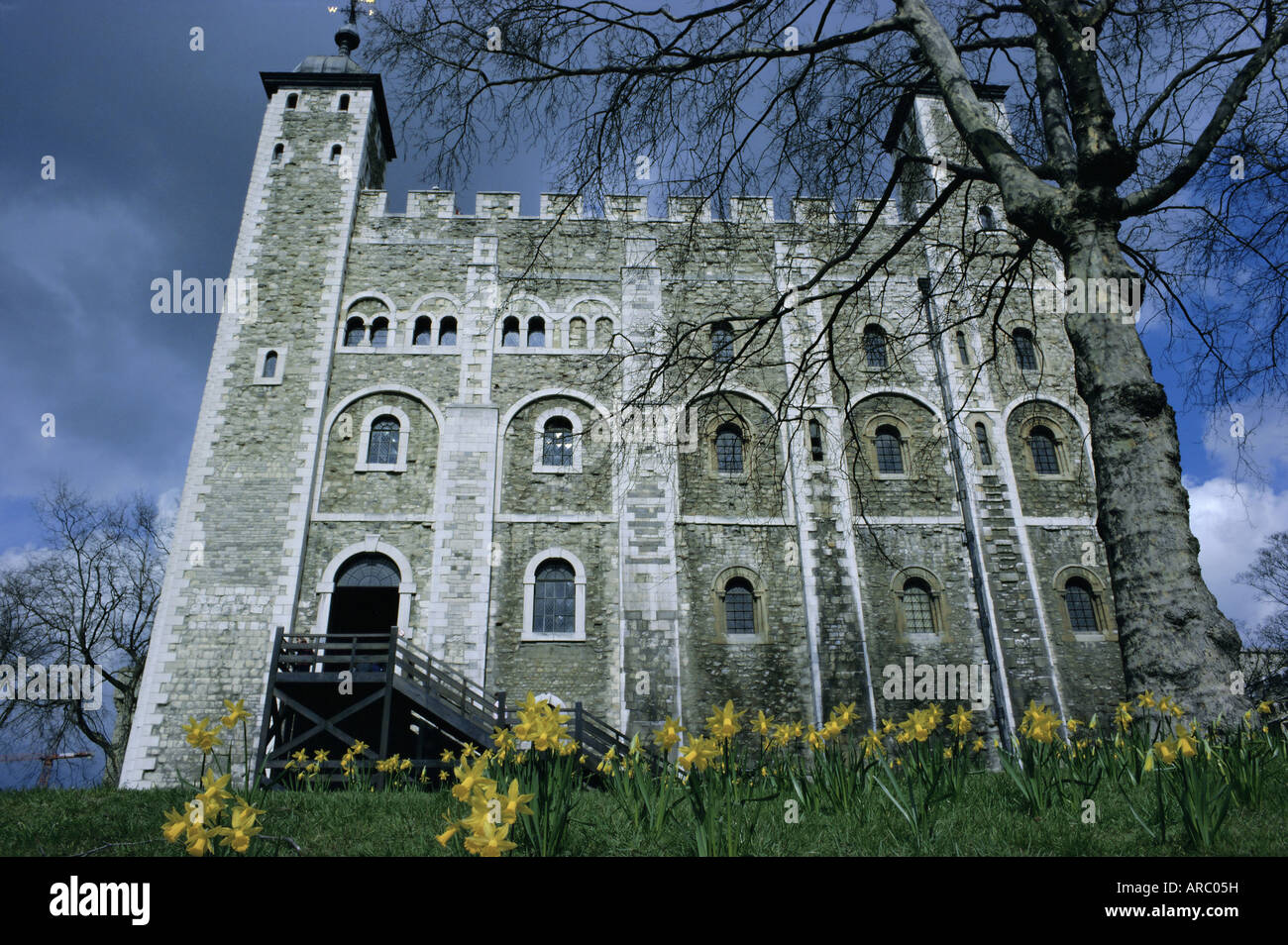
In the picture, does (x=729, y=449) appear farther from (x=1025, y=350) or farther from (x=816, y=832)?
(x=816, y=832)

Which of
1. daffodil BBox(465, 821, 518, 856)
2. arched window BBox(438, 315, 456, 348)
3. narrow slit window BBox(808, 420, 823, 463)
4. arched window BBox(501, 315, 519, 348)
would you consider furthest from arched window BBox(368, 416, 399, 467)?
daffodil BBox(465, 821, 518, 856)

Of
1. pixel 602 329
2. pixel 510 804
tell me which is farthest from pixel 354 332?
pixel 510 804

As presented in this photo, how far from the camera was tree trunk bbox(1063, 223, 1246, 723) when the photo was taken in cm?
414

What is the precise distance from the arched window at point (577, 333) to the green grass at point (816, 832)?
13108 millimetres

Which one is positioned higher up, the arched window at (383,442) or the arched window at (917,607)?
the arched window at (383,442)

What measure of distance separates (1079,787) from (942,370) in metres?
14.9

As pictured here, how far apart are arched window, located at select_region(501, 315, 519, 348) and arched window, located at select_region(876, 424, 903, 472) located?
9.08 metres

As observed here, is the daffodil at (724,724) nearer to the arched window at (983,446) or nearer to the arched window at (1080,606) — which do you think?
the arched window at (1080,606)

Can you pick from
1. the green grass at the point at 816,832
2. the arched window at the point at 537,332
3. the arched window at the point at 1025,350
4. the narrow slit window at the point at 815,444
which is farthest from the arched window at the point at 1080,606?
the arched window at the point at 537,332

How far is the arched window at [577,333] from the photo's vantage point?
1744 centimetres

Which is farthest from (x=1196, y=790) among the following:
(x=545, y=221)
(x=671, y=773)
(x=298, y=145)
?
(x=298, y=145)

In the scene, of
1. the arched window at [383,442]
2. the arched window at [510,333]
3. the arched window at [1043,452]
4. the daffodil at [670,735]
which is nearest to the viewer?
the daffodil at [670,735]

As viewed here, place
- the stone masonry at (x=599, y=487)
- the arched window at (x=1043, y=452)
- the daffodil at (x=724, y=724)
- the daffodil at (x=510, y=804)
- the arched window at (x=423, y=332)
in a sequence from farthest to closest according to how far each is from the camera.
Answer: the arched window at (x=423, y=332) → the arched window at (x=1043, y=452) → the stone masonry at (x=599, y=487) → the daffodil at (x=724, y=724) → the daffodil at (x=510, y=804)

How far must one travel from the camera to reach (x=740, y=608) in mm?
15359
